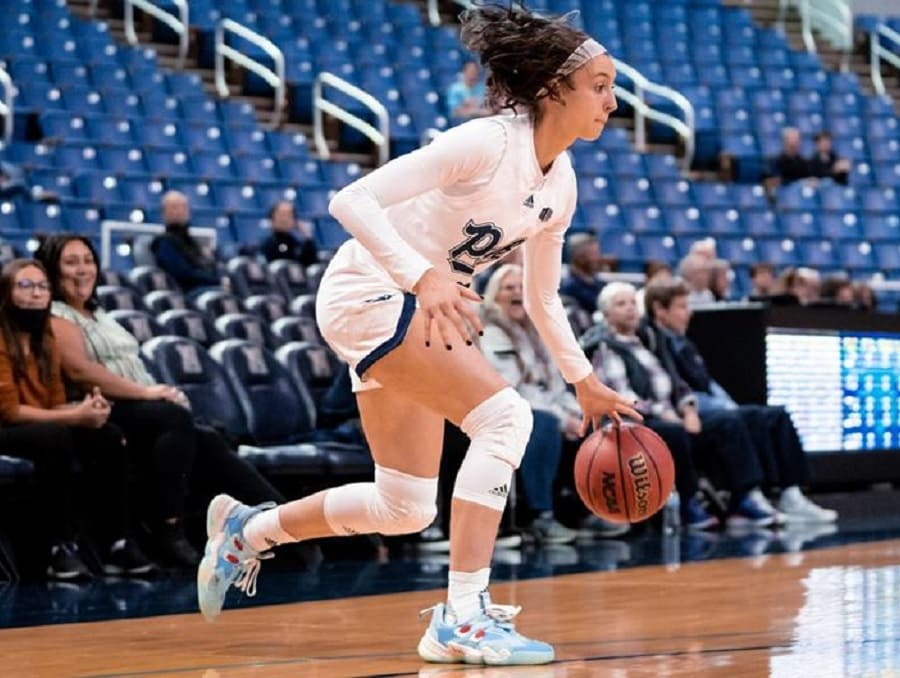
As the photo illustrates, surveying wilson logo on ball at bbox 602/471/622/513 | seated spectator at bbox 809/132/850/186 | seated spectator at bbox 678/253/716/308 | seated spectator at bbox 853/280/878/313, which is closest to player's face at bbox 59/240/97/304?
wilson logo on ball at bbox 602/471/622/513

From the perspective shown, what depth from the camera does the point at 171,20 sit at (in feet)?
52.3

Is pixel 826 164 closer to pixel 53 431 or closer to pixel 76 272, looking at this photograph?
pixel 76 272

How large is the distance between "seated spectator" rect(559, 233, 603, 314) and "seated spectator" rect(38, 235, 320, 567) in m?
3.91

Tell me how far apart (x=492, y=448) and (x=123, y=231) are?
720 cm

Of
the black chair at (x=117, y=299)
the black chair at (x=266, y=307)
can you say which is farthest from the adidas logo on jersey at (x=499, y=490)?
the black chair at (x=266, y=307)

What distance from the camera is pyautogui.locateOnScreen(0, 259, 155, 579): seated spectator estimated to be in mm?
6469

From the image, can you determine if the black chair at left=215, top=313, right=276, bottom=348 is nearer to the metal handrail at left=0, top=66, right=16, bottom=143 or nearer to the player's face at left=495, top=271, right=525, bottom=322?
the player's face at left=495, top=271, right=525, bottom=322

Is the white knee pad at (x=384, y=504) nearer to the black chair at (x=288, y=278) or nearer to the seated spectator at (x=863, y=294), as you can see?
the black chair at (x=288, y=278)

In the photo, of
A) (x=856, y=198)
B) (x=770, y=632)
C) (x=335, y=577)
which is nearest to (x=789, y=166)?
(x=856, y=198)

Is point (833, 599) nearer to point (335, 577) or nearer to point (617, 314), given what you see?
point (335, 577)

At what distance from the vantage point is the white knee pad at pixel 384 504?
4.27 metres

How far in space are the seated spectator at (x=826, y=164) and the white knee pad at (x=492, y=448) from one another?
14.0 meters

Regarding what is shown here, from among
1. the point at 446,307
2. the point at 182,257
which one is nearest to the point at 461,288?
the point at 446,307

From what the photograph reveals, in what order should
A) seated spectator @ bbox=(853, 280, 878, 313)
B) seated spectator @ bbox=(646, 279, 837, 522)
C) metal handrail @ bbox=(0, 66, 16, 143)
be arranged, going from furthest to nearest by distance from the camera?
metal handrail @ bbox=(0, 66, 16, 143), seated spectator @ bbox=(853, 280, 878, 313), seated spectator @ bbox=(646, 279, 837, 522)
